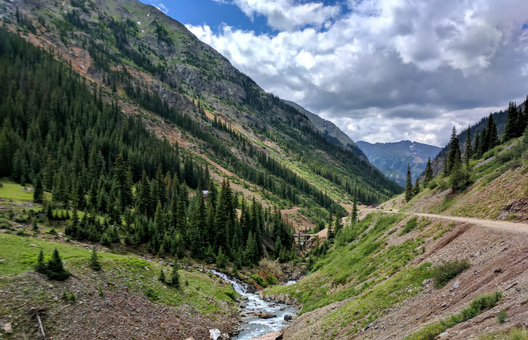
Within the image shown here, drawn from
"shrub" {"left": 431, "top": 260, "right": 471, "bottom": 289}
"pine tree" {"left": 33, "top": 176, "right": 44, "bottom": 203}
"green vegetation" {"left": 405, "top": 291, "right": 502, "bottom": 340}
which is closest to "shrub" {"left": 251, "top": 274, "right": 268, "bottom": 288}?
"pine tree" {"left": 33, "top": 176, "right": 44, "bottom": 203}

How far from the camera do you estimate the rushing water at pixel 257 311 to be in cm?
2839

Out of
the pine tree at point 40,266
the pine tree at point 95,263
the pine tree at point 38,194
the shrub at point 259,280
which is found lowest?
the shrub at point 259,280

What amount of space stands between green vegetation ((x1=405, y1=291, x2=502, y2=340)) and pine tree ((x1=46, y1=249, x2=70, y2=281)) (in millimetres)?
25427

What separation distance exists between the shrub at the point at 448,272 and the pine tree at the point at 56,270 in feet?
91.6

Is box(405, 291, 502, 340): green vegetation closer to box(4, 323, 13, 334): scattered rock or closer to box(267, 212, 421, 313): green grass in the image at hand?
box(267, 212, 421, 313): green grass

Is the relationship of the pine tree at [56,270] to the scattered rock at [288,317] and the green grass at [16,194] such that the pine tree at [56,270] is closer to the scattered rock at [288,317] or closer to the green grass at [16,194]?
the scattered rock at [288,317]

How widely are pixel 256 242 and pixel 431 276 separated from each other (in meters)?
56.2

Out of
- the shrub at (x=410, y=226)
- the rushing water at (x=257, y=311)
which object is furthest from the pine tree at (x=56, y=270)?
the shrub at (x=410, y=226)

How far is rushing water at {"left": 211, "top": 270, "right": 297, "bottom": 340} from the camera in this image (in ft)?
93.2

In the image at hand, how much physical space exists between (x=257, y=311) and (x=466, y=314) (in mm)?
30805

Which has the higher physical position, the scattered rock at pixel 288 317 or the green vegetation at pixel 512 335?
the green vegetation at pixel 512 335

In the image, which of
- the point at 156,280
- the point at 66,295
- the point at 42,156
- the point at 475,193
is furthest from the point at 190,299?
the point at 42,156

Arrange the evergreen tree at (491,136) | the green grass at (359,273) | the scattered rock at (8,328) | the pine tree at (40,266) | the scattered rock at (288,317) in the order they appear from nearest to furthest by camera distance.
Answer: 1. the scattered rock at (8,328)
2. the pine tree at (40,266)
3. the green grass at (359,273)
4. the scattered rock at (288,317)
5. the evergreen tree at (491,136)

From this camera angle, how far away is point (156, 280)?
29.6 metres
